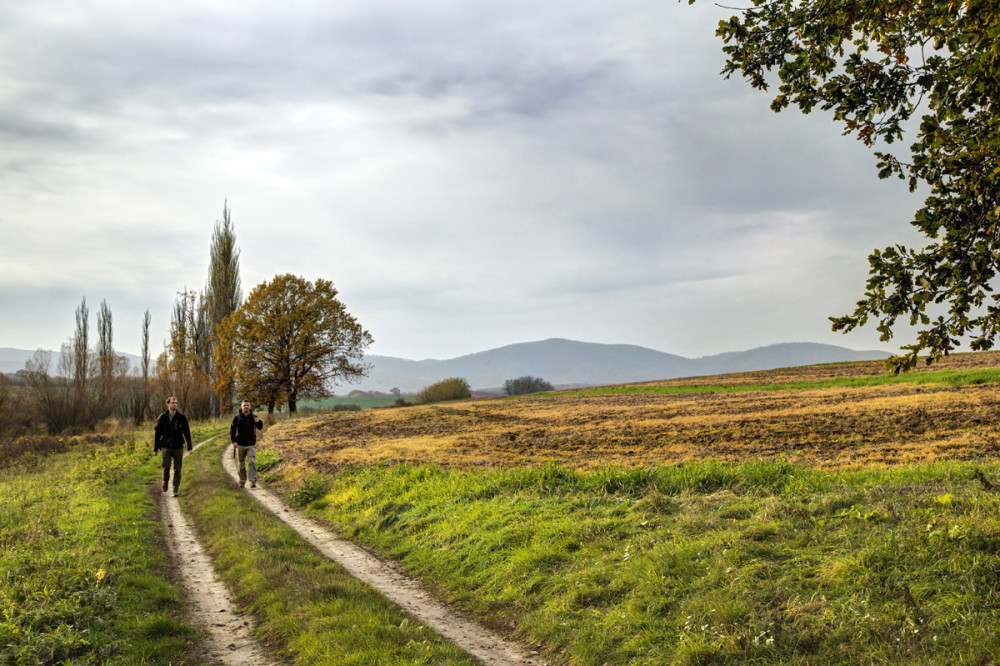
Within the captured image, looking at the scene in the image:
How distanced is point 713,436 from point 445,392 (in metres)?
63.1

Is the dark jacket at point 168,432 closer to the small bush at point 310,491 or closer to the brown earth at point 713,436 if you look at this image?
the small bush at point 310,491

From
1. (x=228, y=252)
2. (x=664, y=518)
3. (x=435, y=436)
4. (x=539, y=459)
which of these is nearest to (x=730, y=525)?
(x=664, y=518)

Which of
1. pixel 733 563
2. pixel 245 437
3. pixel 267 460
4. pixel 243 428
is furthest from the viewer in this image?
pixel 267 460

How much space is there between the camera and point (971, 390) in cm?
2550

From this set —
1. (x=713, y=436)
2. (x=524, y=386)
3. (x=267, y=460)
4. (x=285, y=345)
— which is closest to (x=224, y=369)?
(x=285, y=345)

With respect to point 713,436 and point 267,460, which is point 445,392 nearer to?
point 267,460

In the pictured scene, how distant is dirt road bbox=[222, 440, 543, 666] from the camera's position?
745 centimetres

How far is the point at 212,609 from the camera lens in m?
8.94

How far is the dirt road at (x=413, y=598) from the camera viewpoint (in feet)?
24.4

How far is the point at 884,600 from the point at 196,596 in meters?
9.43

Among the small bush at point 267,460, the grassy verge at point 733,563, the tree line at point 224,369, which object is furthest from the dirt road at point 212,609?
the tree line at point 224,369

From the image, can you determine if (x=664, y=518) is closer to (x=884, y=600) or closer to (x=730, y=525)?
(x=730, y=525)

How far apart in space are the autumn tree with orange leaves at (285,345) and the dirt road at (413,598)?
125ft

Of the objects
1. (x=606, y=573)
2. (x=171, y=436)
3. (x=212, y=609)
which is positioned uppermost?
(x=171, y=436)
